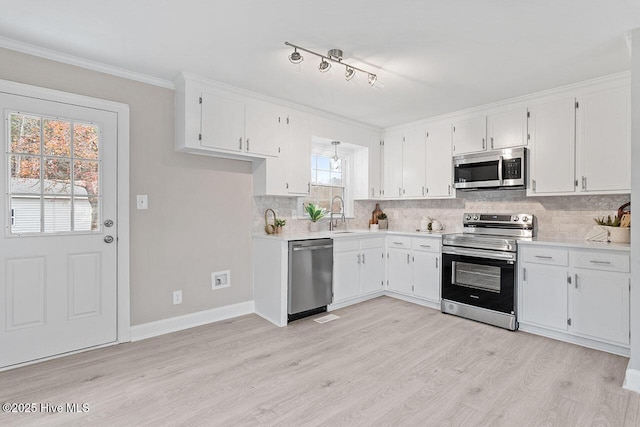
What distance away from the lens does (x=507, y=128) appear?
3.68 m

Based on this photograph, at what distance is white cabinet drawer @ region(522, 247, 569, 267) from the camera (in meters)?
3.02

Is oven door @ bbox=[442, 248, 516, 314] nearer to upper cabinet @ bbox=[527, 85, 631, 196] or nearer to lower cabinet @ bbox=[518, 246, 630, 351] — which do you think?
lower cabinet @ bbox=[518, 246, 630, 351]

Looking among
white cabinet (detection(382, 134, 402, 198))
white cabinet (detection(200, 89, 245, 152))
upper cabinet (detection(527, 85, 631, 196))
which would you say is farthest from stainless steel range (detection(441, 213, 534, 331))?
white cabinet (detection(200, 89, 245, 152))

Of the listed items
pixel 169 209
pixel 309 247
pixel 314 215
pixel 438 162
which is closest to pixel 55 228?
pixel 169 209

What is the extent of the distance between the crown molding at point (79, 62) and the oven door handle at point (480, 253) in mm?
3387

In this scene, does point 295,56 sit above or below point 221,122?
above

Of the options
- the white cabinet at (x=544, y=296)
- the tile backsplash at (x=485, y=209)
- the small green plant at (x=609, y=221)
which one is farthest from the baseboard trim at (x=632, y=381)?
the tile backsplash at (x=485, y=209)

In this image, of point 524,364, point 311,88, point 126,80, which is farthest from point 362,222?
point 126,80

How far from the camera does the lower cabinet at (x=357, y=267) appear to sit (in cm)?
393

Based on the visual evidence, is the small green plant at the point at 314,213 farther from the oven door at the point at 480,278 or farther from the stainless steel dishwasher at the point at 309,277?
the oven door at the point at 480,278

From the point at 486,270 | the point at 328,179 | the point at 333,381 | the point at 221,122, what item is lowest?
the point at 333,381

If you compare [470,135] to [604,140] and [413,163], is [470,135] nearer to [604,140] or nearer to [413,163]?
[413,163]

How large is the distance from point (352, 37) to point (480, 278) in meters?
2.70

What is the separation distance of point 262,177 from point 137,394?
2.27m
